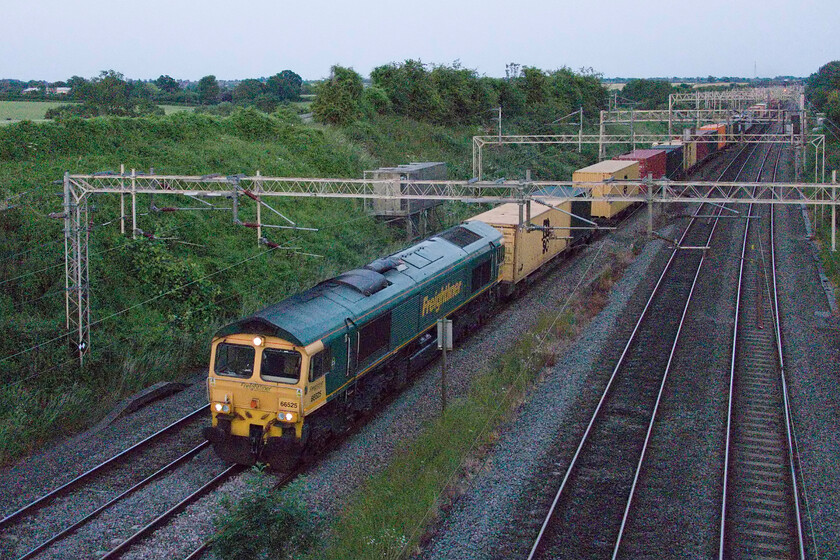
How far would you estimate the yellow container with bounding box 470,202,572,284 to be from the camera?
2562 cm

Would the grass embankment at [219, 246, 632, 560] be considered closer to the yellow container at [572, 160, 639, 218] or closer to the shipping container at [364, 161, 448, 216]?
the shipping container at [364, 161, 448, 216]

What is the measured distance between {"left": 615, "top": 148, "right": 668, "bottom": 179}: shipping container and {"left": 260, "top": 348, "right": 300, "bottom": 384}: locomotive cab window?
32.3 m

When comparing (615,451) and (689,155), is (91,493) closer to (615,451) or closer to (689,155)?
(615,451)

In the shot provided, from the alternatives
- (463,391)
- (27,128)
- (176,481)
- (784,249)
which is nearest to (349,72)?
(27,128)

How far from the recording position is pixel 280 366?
13.9 m

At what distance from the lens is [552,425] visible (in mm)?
16422

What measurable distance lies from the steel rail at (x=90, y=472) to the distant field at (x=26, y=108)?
82.8ft

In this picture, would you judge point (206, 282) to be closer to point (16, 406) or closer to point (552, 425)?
point (16, 406)

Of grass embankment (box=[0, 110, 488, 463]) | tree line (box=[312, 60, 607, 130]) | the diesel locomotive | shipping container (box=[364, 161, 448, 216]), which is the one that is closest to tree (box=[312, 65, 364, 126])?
tree line (box=[312, 60, 607, 130])

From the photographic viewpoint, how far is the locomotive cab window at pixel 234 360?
14062 millimetres

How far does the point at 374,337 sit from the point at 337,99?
34959 millimetres

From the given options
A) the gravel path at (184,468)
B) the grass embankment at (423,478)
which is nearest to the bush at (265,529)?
the grass embankment at (423,478)

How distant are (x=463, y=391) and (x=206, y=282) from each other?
1000 centimetres

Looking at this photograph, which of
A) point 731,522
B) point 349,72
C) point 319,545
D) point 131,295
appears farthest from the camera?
point 349,72
